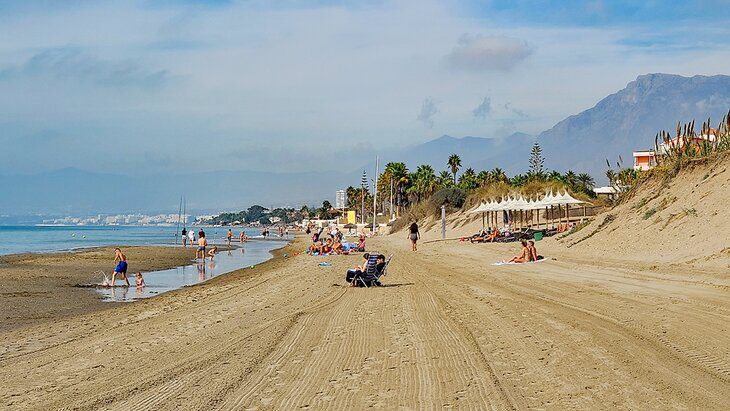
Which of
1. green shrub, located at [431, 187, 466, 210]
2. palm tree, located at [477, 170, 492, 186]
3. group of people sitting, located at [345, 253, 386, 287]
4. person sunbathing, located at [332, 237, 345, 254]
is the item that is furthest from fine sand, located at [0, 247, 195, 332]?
palm tree, located at [477, 170, 492, 186]

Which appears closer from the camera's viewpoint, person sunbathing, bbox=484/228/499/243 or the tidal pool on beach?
the tidal pool on beach

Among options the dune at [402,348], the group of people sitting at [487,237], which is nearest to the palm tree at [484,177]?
the group of people sitting at [487,237]

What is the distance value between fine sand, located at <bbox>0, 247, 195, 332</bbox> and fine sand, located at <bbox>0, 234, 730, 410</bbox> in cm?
117

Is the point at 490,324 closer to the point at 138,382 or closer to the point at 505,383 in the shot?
the point at 505,383

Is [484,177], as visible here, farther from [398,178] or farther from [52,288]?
[52,288]

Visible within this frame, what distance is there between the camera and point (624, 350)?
898cm

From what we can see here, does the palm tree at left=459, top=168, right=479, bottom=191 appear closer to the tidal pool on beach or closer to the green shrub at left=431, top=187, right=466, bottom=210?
the green shrub at left=431, top=187, right=466, bottom=210

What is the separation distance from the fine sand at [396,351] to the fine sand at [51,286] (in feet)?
3.85

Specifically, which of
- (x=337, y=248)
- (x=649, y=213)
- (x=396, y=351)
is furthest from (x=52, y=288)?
(x=649, y=213)

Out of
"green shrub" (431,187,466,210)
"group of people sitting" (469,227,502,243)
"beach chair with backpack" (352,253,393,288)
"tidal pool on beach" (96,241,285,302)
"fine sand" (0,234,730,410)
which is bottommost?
"tidal pool on beach" (96,241,285,302)

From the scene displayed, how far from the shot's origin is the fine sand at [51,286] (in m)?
15.6

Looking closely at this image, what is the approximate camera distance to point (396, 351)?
9.23 m

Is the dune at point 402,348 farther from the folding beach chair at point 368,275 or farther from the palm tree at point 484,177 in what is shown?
the palm tree at point 484,177

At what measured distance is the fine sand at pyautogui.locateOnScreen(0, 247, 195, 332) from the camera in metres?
15.6
